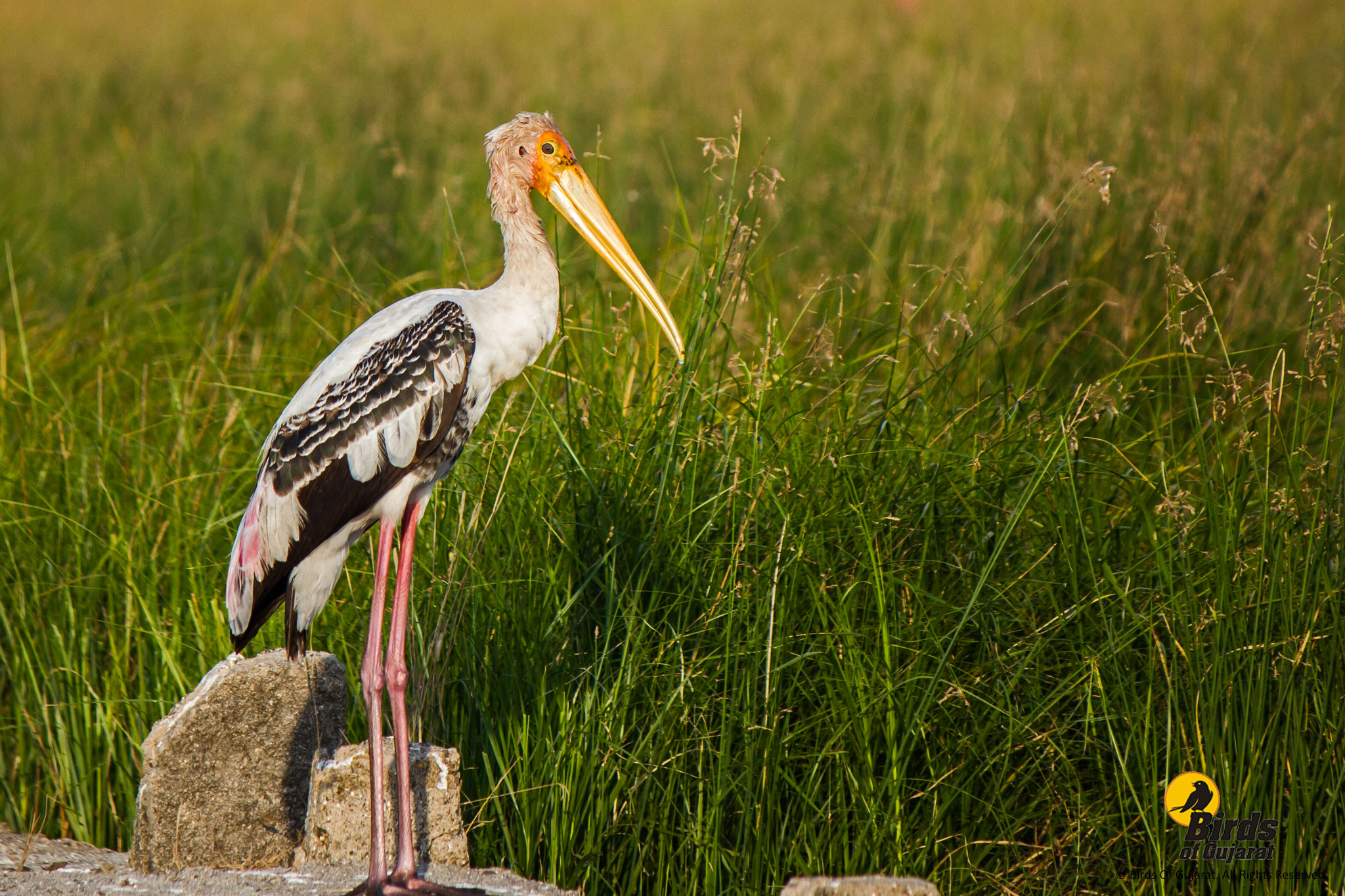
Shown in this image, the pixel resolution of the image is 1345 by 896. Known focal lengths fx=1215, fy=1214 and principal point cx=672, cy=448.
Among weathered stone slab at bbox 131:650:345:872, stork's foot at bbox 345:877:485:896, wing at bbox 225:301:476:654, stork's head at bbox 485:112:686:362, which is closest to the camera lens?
stork's foot at bbox 345:877:485:896

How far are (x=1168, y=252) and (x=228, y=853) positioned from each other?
120 inches

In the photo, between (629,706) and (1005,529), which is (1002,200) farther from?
(629,706)

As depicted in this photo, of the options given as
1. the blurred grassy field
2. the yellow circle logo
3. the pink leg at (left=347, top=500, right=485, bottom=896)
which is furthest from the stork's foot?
the yellow circle logo

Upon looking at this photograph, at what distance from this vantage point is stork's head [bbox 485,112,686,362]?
11.3ft

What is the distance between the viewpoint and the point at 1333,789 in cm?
300

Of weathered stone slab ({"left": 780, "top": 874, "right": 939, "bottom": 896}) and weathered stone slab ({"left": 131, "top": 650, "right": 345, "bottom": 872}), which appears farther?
weathered stone slab ({"left": 131, "top": 650, "right": 345, "bottom": 872})

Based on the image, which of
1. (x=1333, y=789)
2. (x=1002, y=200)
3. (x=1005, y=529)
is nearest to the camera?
(x=1333, y=789)

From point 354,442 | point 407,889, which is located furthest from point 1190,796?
point 354,442

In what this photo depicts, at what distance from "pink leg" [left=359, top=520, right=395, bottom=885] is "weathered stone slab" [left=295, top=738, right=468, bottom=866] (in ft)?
0.12

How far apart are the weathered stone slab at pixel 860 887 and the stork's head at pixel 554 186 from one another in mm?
1514

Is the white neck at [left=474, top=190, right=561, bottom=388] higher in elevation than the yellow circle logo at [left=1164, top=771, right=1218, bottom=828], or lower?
higher

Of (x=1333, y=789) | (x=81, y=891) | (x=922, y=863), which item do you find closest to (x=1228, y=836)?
(x=1333, y=789)

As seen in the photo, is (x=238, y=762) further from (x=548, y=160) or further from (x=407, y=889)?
(x=548, y=160)

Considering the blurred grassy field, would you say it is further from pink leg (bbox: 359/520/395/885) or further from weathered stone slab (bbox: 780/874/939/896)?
weathered stone slab (bbox: 780/874/939/896)
